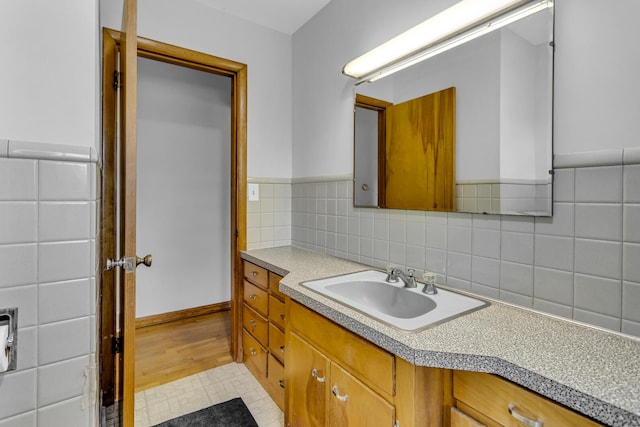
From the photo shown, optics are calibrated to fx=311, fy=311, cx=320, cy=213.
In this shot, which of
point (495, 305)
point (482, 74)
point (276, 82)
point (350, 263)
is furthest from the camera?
point (276, 82)

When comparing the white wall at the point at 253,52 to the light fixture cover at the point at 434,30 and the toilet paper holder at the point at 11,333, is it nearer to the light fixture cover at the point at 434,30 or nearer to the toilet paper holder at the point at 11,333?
the light fixture cover at the point at 434,30

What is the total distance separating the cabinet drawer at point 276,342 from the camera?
5.57ft

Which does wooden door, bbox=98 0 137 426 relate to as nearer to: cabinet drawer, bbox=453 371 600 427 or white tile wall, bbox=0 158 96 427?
white tile wall, bbox=0 158 96 427

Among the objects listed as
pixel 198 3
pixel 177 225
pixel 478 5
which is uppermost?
pixel 198 3

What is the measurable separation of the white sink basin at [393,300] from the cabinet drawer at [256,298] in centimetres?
59

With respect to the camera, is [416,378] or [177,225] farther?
[177,225]

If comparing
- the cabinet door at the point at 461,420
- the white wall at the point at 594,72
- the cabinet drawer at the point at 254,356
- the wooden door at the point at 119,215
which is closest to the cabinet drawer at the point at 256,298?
the cabinet drawer at the point at 254,356

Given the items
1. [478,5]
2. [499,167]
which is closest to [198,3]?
[478,5]

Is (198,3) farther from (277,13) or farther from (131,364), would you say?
(131,364)

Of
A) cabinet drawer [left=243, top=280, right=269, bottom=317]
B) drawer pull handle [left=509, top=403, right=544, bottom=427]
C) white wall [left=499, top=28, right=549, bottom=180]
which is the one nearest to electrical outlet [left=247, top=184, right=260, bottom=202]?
cabinet drawer [left=243, top=280, right=269, bottom=317]

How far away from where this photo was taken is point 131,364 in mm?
1007

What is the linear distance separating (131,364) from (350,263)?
116cm

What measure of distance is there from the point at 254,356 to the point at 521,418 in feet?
5.57

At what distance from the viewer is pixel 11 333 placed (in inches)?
32.9
